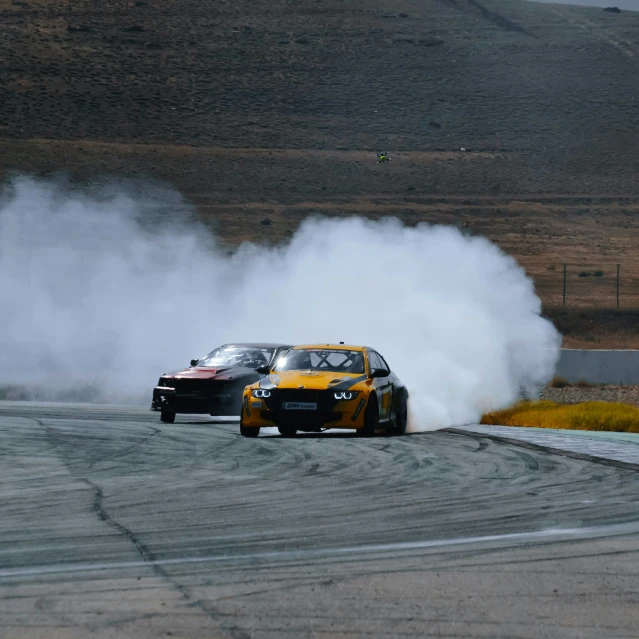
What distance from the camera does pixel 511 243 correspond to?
67312 mm

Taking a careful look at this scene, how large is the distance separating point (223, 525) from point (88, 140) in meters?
70.3

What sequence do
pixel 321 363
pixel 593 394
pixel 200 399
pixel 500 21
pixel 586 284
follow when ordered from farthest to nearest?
pixel 500 21
pixel 586 284
pixel 593 394
pixel 200 399
pixel 321 363

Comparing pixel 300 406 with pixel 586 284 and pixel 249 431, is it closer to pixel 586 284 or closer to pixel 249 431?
pixel 249 431

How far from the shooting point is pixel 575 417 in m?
20.8

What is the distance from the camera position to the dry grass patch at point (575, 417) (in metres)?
20.1

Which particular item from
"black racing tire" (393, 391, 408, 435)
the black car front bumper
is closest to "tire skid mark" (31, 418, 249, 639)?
"black racing tire" (393, 391, 408, 435)

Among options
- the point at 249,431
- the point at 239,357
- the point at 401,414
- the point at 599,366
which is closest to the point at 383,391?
the point at 401,414

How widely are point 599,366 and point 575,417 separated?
8.87 metres

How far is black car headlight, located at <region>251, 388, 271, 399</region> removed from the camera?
57.7ft

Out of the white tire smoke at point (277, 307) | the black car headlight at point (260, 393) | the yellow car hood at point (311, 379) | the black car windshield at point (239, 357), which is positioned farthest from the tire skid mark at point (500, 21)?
the black car headlight at point (260, 393)

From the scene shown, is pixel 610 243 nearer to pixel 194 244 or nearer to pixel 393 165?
pixel 393 165

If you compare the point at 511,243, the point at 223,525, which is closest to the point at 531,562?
the point at 223,525

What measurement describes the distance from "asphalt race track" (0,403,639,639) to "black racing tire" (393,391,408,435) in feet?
12.0

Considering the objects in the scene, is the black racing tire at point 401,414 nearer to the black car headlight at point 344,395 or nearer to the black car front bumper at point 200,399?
the black car headlight at point 344,395
